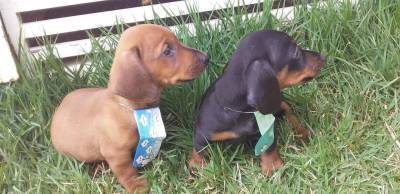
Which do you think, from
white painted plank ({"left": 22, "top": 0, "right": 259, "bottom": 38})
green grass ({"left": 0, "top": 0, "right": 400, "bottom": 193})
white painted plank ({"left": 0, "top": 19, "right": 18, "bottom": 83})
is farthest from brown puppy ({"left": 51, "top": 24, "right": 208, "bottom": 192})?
white painted plank ({"left": 22, "top": 0, "right": 259, "bottom": 38})

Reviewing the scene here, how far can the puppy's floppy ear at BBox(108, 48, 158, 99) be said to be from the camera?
11.4ft

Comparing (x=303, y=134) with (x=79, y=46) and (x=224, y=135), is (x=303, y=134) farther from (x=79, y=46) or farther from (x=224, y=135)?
(x=79, y=46)

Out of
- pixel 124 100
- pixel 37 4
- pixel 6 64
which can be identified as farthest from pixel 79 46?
pixel 124 100

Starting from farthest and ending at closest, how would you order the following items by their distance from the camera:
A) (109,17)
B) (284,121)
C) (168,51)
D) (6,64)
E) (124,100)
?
(109,17) < (6,64) < (284,121) < (124,100) < (168,51)

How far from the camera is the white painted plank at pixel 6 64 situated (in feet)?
14.9

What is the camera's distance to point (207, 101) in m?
3.86

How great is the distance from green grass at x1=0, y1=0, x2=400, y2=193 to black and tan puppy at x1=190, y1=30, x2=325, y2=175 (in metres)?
0.17

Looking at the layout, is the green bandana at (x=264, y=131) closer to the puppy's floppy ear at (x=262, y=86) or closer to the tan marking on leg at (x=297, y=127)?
the puppy's floppy ear at (x=262, y=86)

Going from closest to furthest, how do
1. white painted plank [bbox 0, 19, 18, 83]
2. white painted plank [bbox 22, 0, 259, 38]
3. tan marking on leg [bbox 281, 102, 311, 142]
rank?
tan marking on leg [bbox 281, 102, 311, 142]
white painted plank [bbox 0, 19, 18, 83]
white painted plank [bbox 22, 0, 259, 38]

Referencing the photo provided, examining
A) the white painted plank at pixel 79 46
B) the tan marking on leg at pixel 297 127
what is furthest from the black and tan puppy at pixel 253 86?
the white painted plank at pixel 79 46

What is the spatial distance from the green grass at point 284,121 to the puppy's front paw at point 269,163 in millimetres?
49

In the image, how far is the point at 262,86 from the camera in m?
3.43

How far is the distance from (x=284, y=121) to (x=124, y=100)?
106 cm

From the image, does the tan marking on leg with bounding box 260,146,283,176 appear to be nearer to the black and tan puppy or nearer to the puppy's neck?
the black and tan puppy
